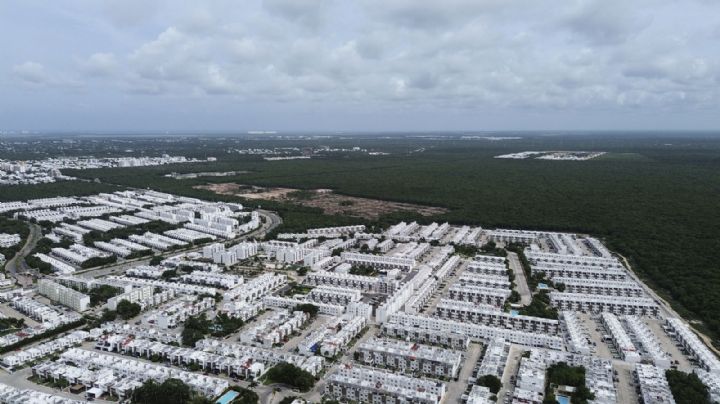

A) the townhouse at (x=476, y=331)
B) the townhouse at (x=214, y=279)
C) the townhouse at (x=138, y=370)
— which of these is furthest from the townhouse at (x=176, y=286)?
the townhouse at (x=476, y=331)

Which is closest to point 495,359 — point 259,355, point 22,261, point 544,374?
point 544,374

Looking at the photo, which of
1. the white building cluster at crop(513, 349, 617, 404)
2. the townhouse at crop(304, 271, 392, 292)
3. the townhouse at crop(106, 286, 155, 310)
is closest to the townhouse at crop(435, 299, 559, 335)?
the white building cluster at crop(513, 349, 617, 404)

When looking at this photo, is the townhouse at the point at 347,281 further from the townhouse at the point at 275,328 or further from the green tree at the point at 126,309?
the green tree at the point at 126,309

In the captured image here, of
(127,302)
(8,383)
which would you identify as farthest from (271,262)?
(8,383)

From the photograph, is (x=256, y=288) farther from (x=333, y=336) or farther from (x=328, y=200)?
(x=328, y=200)

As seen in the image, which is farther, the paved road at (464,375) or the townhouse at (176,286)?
the townhouse at (176,286)

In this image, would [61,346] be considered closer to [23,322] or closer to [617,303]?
[23,322]

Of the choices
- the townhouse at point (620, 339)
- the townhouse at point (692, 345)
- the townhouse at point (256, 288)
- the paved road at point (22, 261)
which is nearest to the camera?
the townhouse at point (692, 345)
